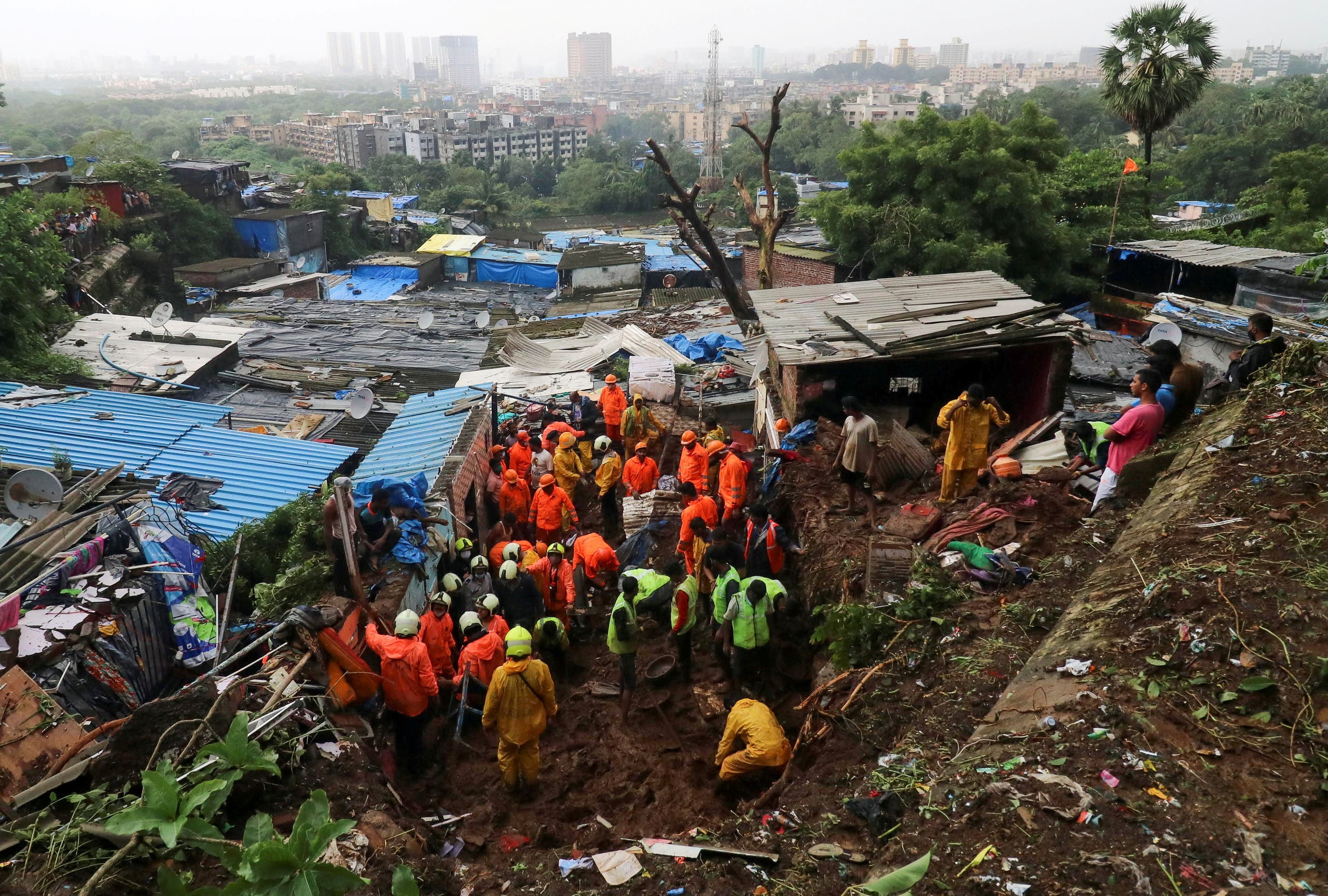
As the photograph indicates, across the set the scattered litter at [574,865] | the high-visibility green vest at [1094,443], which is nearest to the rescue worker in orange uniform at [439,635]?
the scattered litter at [574,865]

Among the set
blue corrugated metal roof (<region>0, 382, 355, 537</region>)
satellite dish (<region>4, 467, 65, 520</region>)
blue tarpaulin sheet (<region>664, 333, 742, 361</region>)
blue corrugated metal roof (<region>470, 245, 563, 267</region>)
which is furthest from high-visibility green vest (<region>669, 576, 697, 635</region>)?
blue corrugated metal roof (<region>470, 245, 563, 267</region>)

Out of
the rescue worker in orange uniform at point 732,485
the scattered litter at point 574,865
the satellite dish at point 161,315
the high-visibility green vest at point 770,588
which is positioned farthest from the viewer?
the satellite dish at point 161,315

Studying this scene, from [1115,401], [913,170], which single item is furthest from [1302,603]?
[913,170]

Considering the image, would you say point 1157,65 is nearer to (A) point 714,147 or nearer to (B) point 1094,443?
(B) point 1094,443

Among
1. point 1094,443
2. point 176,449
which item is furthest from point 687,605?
point 176,449

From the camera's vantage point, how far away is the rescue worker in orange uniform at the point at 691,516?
8.20 m

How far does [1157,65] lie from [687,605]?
21.4m

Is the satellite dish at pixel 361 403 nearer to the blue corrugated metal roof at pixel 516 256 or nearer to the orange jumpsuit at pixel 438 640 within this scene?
the orange jumpsuit at pixel 438 640

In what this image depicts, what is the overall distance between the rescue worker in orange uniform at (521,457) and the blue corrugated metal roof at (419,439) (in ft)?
2.74

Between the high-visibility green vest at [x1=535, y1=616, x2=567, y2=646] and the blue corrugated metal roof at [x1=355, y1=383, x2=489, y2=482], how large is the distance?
3354mm

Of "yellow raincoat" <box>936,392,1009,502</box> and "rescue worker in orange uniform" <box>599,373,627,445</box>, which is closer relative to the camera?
"yellow raincoat" <box>936,392,1009,502</box>

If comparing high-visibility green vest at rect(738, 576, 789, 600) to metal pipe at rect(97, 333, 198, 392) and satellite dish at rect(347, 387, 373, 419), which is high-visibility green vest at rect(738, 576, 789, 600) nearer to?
satellite dish at rect(347, 387, 373, 419)

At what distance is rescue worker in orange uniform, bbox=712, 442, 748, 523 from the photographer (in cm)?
890

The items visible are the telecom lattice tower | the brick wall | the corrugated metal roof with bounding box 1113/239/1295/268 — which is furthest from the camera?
the telecom lattice tower
